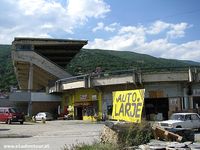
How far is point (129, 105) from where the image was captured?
14.6 m

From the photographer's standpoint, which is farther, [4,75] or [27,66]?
[4,75]

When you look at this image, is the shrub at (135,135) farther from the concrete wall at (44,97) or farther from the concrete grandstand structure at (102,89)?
the concrete wall at (44,97)

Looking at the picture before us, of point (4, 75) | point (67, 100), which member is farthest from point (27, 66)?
point (4, 75)

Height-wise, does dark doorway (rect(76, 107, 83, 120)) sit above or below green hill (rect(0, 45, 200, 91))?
below

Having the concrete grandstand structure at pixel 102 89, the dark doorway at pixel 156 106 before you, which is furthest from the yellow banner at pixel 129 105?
the dark doorway at pixel 156 106

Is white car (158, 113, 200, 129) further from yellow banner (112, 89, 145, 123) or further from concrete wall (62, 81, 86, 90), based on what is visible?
concrete wall (62, 81, 86, 90)

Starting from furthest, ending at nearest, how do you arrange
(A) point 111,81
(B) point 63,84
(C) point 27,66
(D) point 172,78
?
(C) point 27,66 → (B) point 63,84 → (A) point 111,81 → (D) point 172,78

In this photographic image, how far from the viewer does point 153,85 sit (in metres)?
49.5

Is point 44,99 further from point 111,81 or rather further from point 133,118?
point 133,118

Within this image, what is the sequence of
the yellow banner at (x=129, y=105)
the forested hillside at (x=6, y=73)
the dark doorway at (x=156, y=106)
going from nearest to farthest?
the yellow banner at (x=129, y=105), the dark doorway at (x=156, y=106), the forested hillside at (x=6, y=73)

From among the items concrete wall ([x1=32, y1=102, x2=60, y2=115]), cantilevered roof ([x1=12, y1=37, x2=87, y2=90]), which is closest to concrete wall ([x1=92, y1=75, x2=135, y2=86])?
concrete wall ([x1=32, y1=102, x2=60, y2=115])

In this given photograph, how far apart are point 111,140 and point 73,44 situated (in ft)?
224

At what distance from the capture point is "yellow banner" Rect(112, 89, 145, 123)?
1402 cm

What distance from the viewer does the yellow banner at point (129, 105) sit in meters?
14.0
